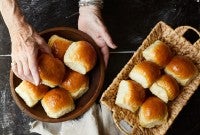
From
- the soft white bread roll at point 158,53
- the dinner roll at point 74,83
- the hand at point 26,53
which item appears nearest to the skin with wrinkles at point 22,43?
the hand at point 26,53

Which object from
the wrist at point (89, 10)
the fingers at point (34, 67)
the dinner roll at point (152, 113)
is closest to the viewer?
the fingers at point (34, 67)

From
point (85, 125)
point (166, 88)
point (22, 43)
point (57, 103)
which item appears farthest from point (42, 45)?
point (166, 88)

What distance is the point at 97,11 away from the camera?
1400mm

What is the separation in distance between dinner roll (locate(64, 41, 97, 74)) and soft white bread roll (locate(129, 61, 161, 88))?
0.14 m

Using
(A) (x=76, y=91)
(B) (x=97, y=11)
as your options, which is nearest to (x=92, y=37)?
(B) (x=97, y=11)

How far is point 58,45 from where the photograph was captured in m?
1.29

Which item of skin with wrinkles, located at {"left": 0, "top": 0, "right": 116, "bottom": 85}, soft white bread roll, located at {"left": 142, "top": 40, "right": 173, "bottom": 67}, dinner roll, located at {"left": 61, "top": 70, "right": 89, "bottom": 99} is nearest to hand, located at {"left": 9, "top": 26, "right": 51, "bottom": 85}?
skin with wrinkles, located at {"left": 0, "top": 0, "right": 116, "bottom": 85}

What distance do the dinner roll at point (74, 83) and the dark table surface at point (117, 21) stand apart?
0.13 metres

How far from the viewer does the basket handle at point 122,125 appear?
125 cm

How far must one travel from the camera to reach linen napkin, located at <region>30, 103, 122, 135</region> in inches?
51.8

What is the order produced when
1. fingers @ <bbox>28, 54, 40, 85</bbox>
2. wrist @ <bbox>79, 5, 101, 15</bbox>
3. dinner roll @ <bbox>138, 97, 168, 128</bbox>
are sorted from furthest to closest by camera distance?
1. wrist @ <bbox>79, 5, 101, 15</bbox>
2. dinner roll @ <bbox>138, 97, 168, 128</bbox>
3. fingers @ <bbox>28, 54, 40, 85</bbox>

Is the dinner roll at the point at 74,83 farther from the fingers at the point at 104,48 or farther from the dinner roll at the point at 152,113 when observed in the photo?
the dinner roll at the point at 152,113

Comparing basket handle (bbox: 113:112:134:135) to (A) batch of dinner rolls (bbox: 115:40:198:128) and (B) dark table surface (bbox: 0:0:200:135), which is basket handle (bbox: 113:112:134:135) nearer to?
(A) batch of dinner rolls (bbox: 115:40:198:128)

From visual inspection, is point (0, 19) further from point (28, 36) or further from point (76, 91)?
point (76, 91)
